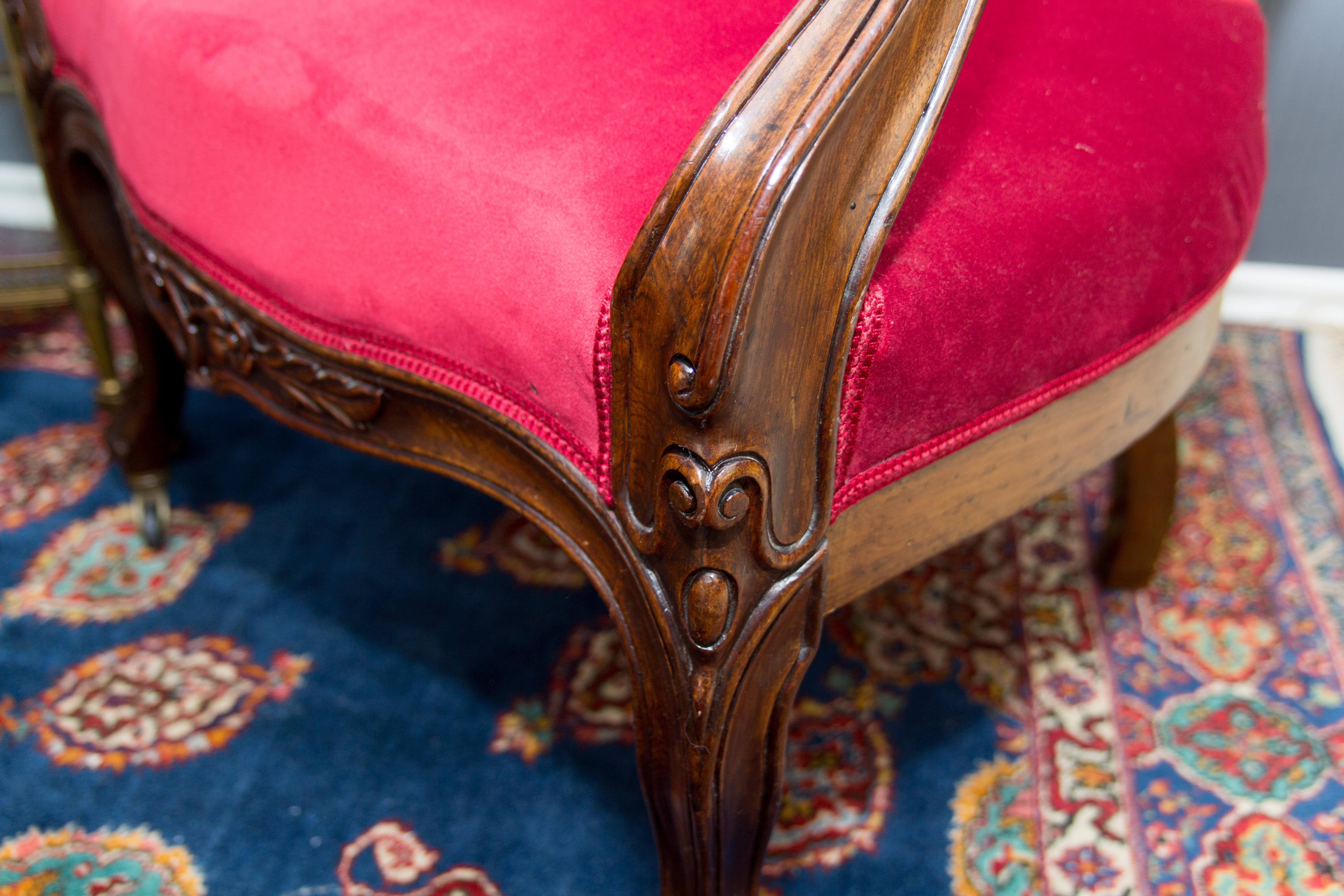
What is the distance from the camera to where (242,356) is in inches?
22.2

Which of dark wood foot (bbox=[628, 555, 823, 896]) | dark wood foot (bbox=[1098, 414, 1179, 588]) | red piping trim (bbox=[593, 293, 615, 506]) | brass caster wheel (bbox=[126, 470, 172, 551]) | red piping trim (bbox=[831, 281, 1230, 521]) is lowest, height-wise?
brass caster wheel (bbox=[126, 470, 172, 551])

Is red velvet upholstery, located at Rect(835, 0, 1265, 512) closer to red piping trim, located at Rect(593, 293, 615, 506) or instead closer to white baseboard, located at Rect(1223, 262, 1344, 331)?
red piping trim, located at Rect(593, 293, 615, 506)

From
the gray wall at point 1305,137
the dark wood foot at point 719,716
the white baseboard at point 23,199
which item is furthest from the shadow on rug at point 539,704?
the white baseboard at point 23,199

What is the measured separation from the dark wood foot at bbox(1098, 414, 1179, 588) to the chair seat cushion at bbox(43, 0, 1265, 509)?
26cm

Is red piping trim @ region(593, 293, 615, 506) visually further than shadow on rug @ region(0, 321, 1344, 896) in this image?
No

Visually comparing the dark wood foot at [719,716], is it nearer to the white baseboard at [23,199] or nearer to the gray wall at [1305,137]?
the gray wall at [1305,137]

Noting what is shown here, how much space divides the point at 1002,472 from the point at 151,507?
30.2 inches

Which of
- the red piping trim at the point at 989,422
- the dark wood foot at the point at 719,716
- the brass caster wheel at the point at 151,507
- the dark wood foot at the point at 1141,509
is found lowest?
the brass caster wheel at the point at 151,507

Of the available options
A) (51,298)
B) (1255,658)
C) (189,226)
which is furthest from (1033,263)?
(51,298)

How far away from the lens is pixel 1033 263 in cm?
42

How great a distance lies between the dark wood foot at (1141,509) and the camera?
0.80 metres

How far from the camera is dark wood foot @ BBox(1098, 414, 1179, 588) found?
80 cm

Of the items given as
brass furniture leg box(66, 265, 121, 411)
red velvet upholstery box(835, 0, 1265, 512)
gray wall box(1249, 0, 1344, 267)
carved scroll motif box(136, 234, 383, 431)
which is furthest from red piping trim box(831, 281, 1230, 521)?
gray wall box(1249, 0, 1344, 267)

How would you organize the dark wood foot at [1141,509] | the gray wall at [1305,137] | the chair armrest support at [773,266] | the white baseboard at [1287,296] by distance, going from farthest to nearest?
the white baseboard at [1287,296]
the gray wall at [1305,137]
the dark wood foot at [1141,509]
the chair armrest support at [773,266]
